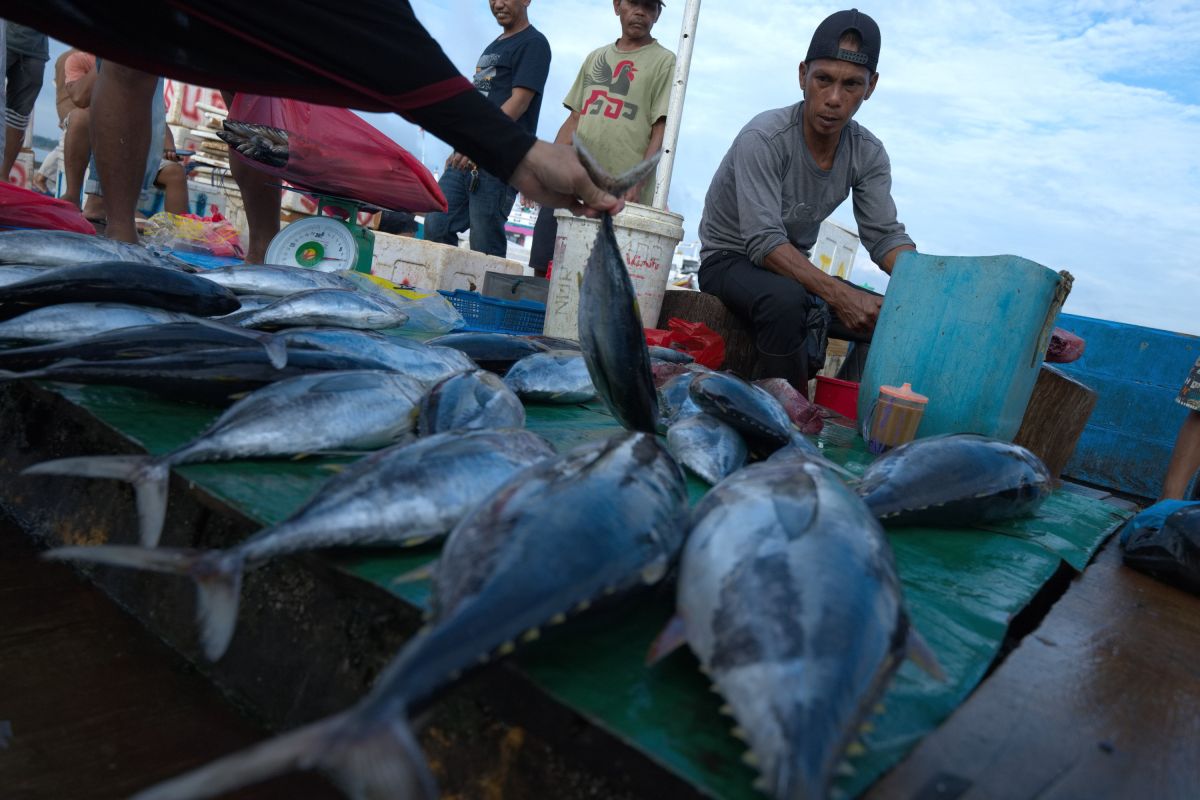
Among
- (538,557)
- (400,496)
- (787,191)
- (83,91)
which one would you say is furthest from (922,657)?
(83,91)

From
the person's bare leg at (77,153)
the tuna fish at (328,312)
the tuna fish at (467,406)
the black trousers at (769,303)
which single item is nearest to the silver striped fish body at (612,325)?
the tuna fish at (467,406)

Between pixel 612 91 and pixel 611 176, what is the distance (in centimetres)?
517

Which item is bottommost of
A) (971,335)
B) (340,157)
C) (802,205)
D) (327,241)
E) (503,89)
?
(327,241)

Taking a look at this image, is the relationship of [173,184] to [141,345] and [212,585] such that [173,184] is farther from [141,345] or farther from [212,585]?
[212,585]

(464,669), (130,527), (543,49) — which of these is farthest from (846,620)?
(543,49)

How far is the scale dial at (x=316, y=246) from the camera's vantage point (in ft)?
18.2

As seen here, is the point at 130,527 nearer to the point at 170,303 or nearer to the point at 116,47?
the point at 170,303

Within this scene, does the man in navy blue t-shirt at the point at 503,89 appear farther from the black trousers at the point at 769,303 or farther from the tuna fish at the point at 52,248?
the tuna fish at the point at 52,248

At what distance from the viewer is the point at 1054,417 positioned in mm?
4680

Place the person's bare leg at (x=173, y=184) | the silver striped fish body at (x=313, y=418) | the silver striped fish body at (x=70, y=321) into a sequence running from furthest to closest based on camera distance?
1. the person's bare leg at (x=173, y=184)
2. the silver striped fish body at (x=70, y=321)
3. the silver striped fish body at (x=313, y=418)

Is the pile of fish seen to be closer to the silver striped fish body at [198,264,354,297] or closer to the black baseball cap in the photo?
the silver striped fish body at [198,264,354,297]

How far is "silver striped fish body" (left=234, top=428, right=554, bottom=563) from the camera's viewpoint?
1395 mm

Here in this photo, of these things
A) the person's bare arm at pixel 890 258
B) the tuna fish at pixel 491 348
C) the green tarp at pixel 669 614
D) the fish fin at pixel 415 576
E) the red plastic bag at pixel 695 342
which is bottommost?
the green tarp at pixel 669 614

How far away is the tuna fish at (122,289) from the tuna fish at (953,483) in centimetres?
268
